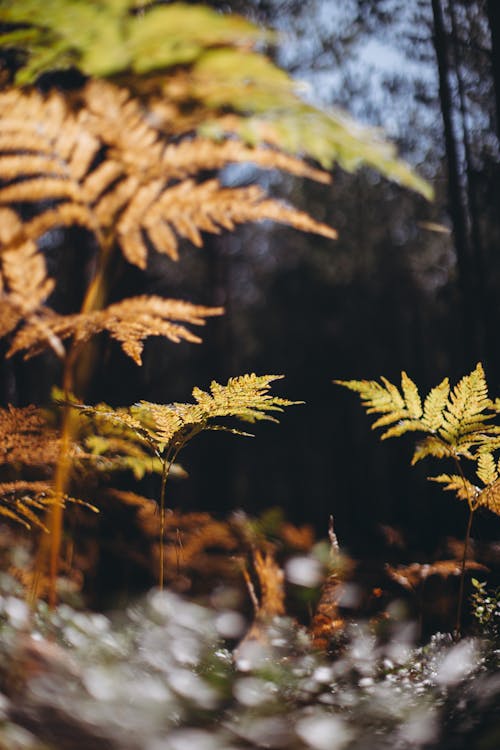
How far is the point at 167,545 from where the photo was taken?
11.9 ft

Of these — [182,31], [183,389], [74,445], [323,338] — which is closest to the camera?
[182,31]

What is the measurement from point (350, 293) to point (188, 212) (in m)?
17.9

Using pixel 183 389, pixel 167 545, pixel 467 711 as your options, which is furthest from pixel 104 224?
pixel 183 389

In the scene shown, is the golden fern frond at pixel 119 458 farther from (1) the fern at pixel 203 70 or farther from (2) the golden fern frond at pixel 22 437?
(1) the fern at pixel 203 70

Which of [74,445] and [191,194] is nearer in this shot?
[191,194]

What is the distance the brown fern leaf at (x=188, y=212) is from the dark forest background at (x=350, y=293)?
307 millimetres

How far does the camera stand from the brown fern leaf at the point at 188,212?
1337mm

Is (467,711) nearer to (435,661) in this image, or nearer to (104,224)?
(435,661)

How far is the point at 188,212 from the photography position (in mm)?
1381

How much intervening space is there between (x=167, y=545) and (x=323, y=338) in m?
16.5

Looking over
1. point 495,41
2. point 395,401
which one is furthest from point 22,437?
point 495,41

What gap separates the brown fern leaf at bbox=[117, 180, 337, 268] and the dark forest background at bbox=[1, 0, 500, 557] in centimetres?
31

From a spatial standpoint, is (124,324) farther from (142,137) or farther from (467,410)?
(467,410)

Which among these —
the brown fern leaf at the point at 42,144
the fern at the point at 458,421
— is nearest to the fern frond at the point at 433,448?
the fern at the point at 458,421
